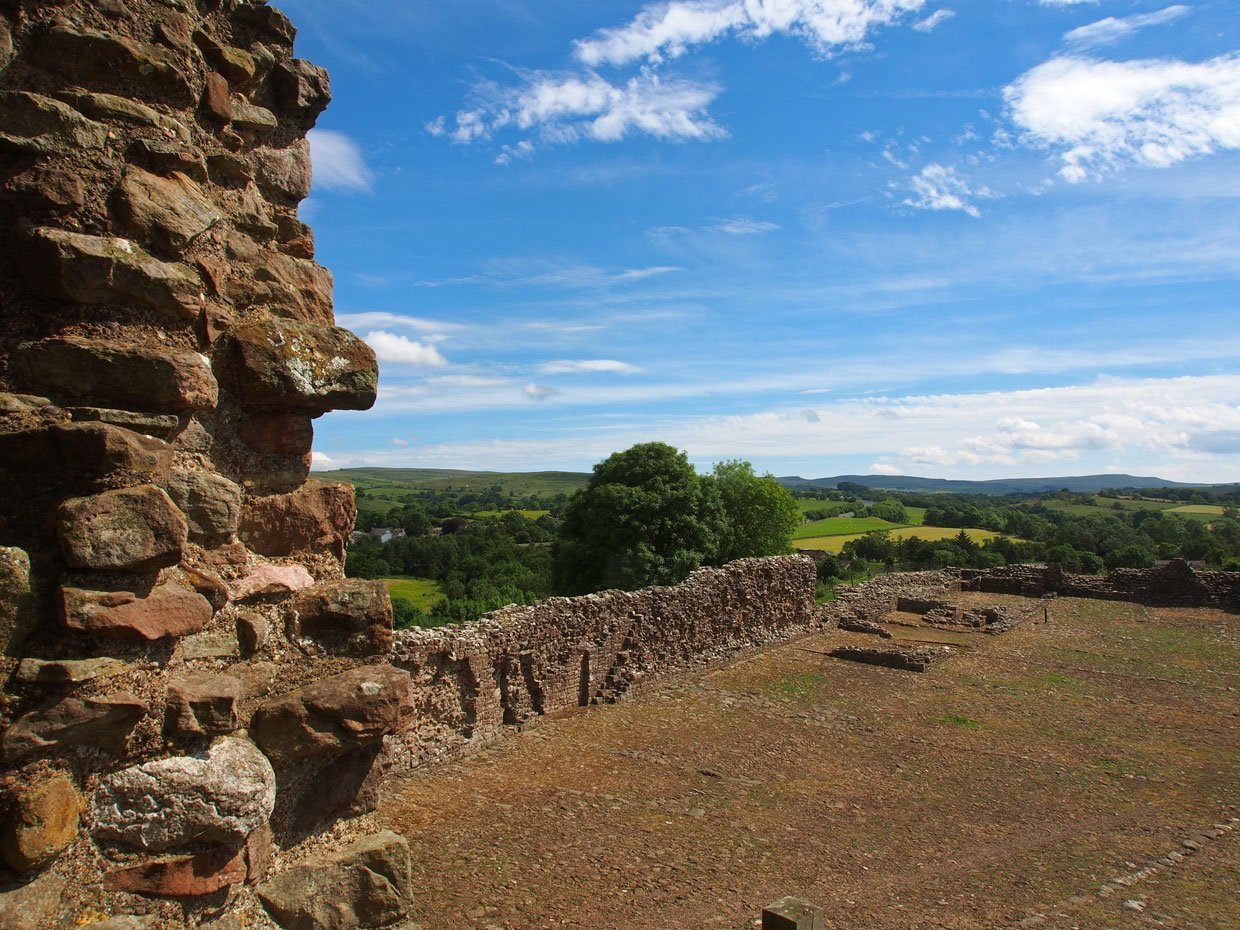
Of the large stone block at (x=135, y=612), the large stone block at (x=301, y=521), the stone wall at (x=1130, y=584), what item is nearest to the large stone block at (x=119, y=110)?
the large stone block at (x=301, y=521)

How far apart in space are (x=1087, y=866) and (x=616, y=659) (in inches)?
301

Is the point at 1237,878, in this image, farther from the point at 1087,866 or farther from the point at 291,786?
the point at 291,786

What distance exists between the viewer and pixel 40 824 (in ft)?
7.77

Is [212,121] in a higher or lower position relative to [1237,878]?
higher

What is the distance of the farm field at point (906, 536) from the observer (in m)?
60.6

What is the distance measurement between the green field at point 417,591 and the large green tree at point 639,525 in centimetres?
704

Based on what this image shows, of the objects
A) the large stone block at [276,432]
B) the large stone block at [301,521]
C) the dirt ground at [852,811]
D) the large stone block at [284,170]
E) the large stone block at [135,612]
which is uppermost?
the large stone block at [284,170]

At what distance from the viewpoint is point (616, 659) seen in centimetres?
1373

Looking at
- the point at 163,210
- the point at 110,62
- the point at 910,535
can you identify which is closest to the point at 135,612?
the point at 163,210

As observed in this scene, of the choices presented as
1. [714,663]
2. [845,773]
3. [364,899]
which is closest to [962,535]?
[714,663]

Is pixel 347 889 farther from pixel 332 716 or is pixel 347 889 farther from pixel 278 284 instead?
pixel 278 284

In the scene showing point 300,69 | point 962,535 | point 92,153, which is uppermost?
point 300,69

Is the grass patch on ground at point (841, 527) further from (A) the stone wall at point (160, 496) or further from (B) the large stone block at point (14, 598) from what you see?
(B) the large stone block at point (14, 598)

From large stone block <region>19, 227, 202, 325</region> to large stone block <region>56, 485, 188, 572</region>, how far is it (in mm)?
717
